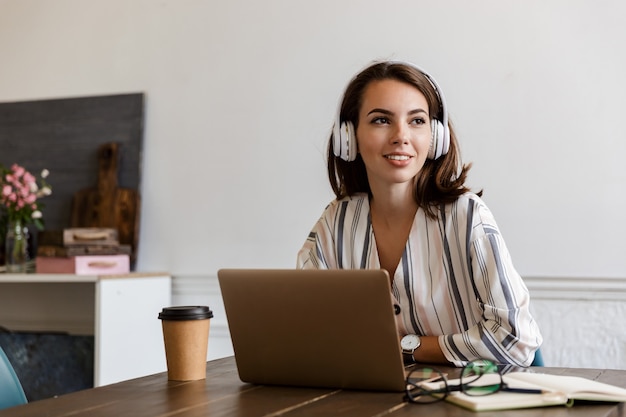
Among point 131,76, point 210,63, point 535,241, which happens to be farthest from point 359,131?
point 131,76

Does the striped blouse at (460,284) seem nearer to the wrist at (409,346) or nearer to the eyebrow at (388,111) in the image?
the wrist at (409,346)

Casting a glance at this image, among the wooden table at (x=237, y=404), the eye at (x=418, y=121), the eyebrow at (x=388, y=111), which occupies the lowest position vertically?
the wooden table at (x=237, y=404)

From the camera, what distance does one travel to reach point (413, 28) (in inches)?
122

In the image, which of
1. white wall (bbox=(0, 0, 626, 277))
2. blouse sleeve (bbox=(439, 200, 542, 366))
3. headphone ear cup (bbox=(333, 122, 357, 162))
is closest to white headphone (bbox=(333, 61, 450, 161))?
headphone ear cup (bbox=(333, 122, 357, 162))

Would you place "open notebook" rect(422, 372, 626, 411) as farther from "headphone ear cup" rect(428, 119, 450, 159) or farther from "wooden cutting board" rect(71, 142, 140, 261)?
"wooden cutting board" rect(71, 142, 140, 261)

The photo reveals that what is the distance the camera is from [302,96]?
10.8 ft

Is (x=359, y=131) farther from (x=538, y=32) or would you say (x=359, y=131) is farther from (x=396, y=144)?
(x=538, y=32)

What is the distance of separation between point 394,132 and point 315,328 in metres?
0.72

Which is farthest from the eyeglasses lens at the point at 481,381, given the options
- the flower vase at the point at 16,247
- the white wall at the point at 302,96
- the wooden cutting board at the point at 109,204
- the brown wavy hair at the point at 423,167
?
the flower vase at the point at 16,247

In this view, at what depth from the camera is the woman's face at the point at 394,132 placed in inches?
73.6

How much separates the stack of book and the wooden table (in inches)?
77.2

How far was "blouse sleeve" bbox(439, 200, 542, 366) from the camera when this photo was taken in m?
1.62

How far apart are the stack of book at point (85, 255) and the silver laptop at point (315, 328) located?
6.75 ft

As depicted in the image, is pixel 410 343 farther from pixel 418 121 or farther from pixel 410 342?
pixel 418 121
